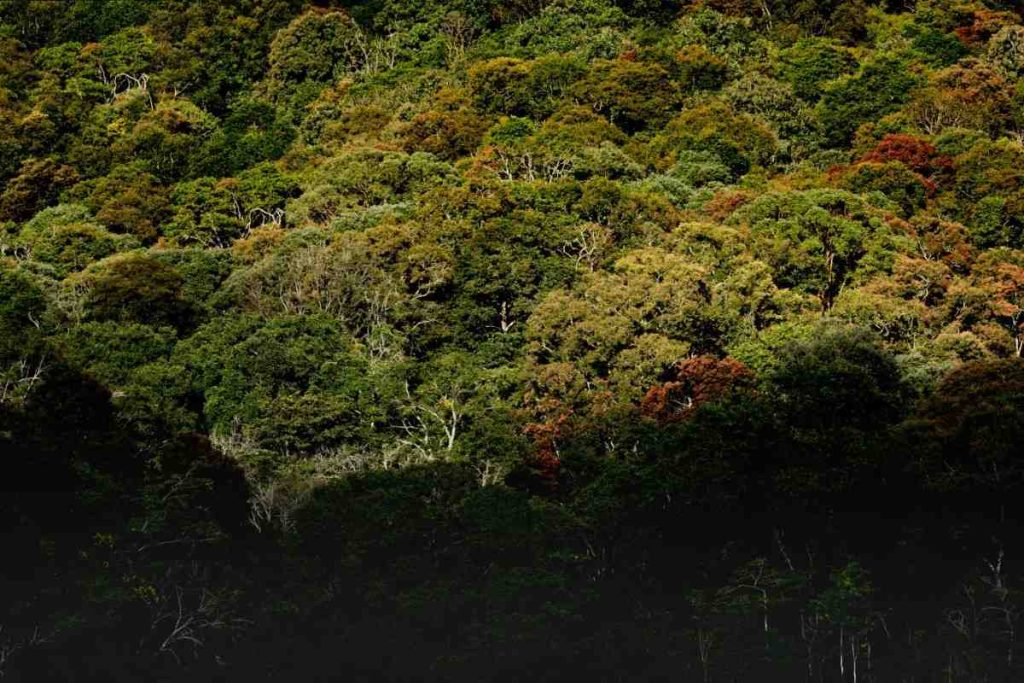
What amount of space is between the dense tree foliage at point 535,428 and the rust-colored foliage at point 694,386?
0.17 metres

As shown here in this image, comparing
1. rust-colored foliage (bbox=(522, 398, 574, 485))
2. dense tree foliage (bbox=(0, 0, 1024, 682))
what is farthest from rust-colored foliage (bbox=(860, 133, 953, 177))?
Answer: rust-colored foliage (bbox=(522, 398, 574, 485))

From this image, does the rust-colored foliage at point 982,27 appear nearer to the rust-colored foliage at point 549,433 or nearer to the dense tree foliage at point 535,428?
the dense tree foliage at point 535,428

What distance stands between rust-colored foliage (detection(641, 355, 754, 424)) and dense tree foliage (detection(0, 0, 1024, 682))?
171mm

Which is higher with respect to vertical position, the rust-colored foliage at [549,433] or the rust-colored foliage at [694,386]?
the rust-colored foliage at [694,386]

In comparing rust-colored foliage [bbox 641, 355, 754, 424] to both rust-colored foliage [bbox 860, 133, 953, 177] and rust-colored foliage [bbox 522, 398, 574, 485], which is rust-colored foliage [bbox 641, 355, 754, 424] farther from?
rust-colored foliage [bbox 860, 133, 953, 177]

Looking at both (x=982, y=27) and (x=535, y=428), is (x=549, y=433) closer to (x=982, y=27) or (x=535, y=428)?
(x=535, y=428)

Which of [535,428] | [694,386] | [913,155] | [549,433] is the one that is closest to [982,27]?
[913,155]

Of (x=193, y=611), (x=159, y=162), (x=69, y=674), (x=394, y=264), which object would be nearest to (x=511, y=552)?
(x=193, y=611)

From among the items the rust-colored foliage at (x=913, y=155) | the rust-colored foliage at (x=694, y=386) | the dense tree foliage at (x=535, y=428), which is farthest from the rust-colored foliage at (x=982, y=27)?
the rust-colored foliage at (x=694, y=386)

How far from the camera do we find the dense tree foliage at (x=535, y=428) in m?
41.5

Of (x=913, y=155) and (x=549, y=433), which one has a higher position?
(x=549, y=433)

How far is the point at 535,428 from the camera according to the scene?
48.1 metres

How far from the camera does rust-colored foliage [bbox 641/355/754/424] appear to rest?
1879 inches

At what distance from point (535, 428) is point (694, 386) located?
17.3 feet
